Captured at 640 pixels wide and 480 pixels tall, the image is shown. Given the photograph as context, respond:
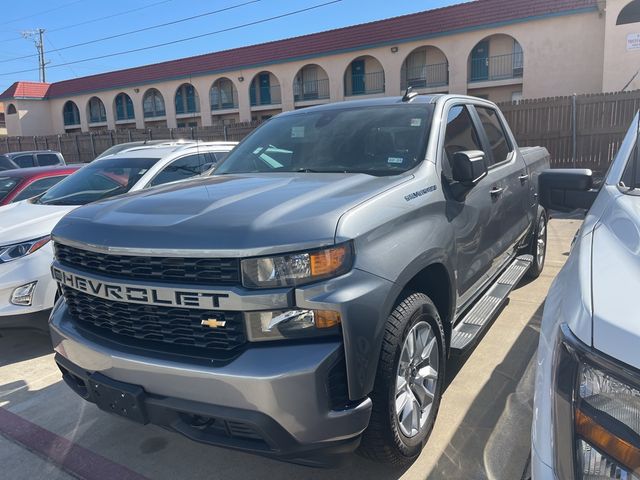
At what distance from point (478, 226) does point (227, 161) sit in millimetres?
1924

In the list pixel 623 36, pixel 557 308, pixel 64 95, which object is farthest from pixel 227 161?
pixel 64 95

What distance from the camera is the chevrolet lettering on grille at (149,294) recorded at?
2.15 meters

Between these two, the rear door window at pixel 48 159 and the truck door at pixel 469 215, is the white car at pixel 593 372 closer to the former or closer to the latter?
the truck door at pixel 469 215

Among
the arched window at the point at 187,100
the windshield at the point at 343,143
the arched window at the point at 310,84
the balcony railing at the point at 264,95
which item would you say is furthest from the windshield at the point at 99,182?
the arched window at the point at 187,100

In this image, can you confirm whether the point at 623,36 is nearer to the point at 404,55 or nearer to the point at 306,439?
the point at 404,55

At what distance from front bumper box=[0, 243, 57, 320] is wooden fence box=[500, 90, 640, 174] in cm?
1208

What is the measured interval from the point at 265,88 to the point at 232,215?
112 ft

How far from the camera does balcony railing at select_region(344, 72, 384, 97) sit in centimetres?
3081

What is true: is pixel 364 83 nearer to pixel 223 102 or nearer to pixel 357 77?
pixel 357 77

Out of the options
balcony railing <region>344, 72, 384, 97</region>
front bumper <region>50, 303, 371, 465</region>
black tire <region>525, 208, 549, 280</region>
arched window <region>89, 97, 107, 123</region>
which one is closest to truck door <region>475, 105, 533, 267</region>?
black tire <region>525, 208, 549, 280</region>

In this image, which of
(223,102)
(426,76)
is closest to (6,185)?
(426,76)

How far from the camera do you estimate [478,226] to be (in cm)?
346

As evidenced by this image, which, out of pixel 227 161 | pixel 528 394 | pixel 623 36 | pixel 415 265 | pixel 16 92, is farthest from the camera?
pixel 16 92

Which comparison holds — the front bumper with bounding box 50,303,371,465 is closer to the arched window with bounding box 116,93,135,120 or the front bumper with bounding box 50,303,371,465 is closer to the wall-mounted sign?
the wall-mounted sign
